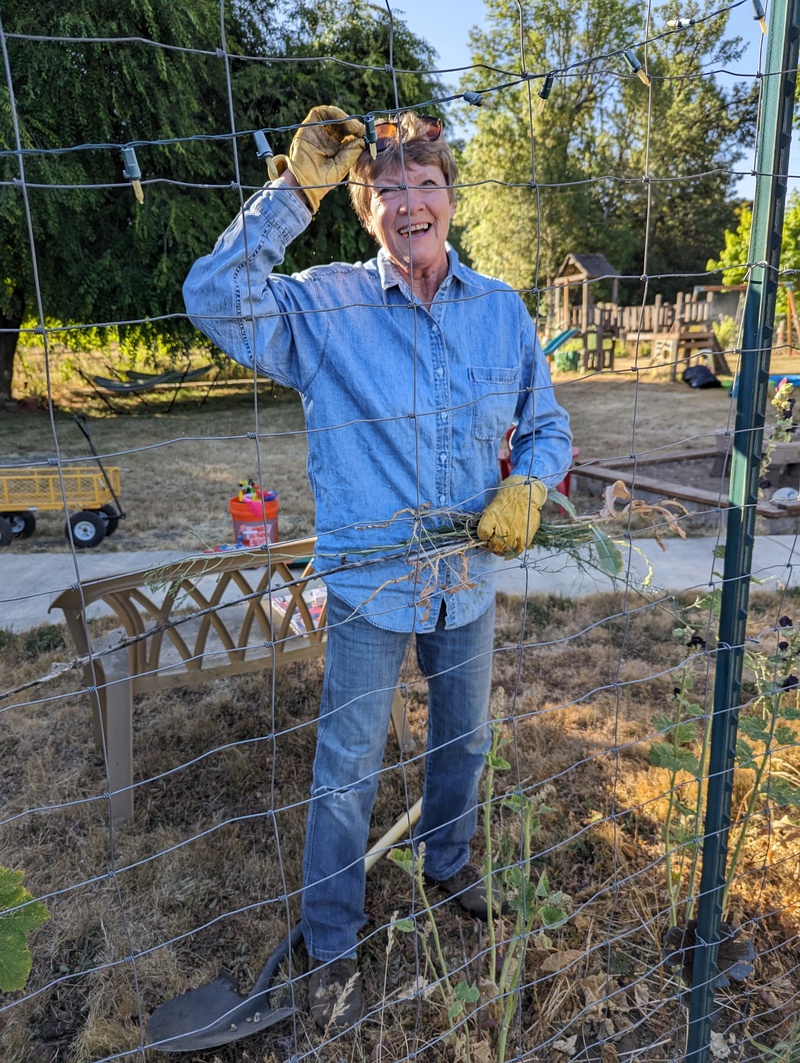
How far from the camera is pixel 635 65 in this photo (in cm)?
138

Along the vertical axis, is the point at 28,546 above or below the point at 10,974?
below

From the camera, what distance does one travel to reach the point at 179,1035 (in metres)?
1.65

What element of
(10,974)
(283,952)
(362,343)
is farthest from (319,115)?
(283,952)

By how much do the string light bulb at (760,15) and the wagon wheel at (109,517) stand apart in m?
4.57

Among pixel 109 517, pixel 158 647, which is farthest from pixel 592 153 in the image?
pixel 158 647

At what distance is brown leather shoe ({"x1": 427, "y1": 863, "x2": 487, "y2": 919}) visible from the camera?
2016 mm

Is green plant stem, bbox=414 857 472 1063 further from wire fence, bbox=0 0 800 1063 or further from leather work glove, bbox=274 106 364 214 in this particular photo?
leather work glove, bbox=274 106 364 214

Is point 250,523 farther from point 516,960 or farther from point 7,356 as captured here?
point 7,356

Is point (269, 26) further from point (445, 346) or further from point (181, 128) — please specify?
point (445, 346)

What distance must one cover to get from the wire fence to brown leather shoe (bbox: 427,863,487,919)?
40 millimetres

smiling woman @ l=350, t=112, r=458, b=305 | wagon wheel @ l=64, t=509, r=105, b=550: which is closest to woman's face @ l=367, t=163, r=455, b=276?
smiling woman @ l=350, t=112, r=458, b=305

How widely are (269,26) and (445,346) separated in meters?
13.1

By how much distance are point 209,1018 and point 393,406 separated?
133 centimetres

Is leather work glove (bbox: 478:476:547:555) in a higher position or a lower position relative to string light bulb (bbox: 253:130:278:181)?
lower
